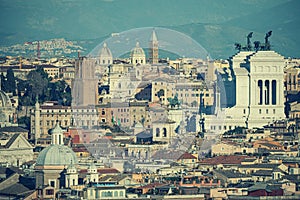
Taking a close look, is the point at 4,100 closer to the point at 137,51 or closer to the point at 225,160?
the point at 137,51

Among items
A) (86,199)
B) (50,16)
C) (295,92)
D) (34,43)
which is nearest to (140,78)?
(295,92)

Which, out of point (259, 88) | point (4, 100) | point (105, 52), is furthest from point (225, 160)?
point (105, 52)

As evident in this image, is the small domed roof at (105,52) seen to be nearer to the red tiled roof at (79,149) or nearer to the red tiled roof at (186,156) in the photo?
the red tiled roof at (79,149)

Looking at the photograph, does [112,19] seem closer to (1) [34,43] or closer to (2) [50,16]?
(2) [50,16]

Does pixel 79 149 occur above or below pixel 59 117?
below

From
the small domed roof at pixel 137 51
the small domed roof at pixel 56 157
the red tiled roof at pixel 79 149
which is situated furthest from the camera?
the small domed roof at pixel 137 51

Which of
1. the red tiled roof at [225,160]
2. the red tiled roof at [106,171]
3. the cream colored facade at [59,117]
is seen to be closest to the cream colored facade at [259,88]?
the cream colored facade at [59,117]

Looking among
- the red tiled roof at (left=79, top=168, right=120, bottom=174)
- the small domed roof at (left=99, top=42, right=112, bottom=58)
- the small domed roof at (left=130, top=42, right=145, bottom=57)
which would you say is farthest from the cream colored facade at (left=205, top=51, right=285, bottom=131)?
the red tiled roof at (left=79, top=168, right=120, bottom=174)

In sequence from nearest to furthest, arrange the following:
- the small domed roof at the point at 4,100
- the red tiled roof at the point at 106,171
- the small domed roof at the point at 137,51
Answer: the red tiled roof at the point at 106,171
the small domed roof at the point at 4,100
the small domed roof at the point at 137,51
